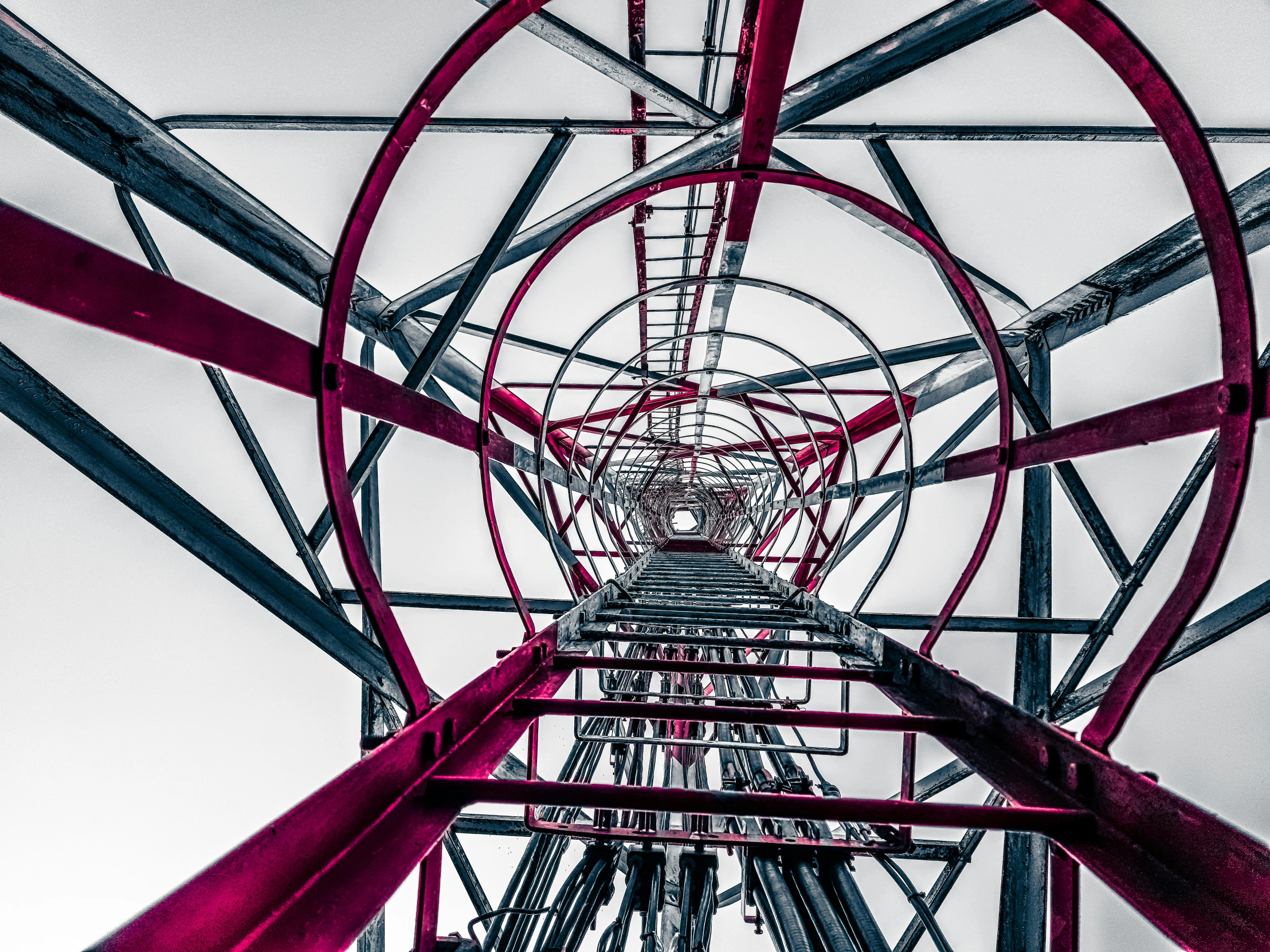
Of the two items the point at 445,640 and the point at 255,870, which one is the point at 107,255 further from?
the point at 445,640

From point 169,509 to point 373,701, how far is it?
1858mm

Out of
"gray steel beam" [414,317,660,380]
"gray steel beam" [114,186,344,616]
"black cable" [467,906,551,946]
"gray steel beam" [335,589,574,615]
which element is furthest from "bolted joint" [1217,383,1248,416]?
"gray steel beam" [335,589,574,615]

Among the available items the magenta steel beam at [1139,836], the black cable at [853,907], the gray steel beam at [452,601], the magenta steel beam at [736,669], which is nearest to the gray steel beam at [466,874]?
the gray steel beam at [452,601]

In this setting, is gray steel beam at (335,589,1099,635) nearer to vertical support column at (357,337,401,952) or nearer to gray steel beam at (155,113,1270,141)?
vertical support column at (357,337,401,952)

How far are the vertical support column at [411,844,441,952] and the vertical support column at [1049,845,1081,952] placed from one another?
1.43 m

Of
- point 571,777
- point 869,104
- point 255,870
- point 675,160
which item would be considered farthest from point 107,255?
point 869,104

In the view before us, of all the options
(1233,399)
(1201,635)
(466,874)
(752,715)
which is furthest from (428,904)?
(1201,635)

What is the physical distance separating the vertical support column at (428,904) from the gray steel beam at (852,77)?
2.75m

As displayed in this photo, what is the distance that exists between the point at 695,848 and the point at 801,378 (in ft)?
19.1

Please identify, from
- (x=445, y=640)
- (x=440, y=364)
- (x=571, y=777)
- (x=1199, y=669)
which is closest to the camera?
(x=571, y=777)

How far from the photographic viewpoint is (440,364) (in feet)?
20.4

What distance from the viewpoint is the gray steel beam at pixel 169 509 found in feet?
10.6

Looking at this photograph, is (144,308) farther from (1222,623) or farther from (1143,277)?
(1143,277)

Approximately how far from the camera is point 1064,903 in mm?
1709
